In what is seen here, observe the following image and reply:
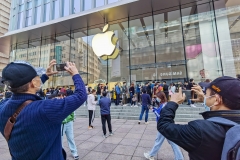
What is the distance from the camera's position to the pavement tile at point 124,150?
408cm

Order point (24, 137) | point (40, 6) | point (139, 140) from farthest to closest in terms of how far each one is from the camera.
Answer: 1. point (40, 6)
2. point (139, 140)
3. point (24, 137)

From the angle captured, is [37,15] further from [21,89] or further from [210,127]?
[210,127]

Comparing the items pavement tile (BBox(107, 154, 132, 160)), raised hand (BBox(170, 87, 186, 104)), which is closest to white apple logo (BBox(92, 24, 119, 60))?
pavement tile (BBox(107, 154, 132, 160))

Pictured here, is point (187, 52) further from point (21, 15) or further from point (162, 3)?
point (21, 15)

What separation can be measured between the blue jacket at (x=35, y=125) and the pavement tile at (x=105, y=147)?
10.8 ft

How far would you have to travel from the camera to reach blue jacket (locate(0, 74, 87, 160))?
1.17 m

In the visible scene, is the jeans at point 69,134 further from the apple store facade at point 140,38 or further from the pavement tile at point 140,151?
the apple store facade at point 140,38

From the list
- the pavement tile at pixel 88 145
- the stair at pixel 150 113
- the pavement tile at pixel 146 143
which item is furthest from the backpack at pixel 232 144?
the stair at pixel 150 113

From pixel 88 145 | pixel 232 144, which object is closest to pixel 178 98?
pixel 232 144

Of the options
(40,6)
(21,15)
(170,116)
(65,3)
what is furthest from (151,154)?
(21,15)

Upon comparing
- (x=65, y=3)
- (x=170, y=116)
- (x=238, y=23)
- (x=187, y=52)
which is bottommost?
(x=170, y=116)

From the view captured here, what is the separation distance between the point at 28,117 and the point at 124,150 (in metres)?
3.64

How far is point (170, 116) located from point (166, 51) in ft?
50.2

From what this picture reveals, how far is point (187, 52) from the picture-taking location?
13.7 meters
